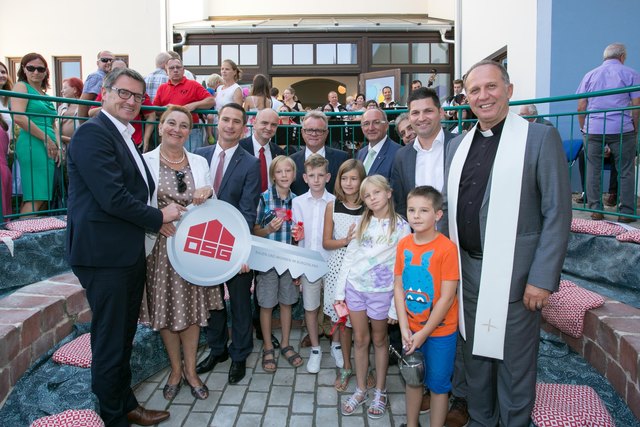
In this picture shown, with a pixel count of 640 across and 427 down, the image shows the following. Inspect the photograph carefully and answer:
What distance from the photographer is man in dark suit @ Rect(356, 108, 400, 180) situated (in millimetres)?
3707

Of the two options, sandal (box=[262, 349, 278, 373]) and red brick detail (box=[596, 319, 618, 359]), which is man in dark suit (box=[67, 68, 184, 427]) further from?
red brick detail (box=[596, 319, 618, 359])

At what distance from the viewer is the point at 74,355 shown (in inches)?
120

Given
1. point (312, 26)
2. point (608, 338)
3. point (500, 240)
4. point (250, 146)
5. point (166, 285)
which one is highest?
point (312, 26)

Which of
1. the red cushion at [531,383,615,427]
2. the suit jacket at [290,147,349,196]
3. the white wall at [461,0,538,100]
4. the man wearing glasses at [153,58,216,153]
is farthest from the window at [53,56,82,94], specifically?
the red cushion at [531,383,615,427]

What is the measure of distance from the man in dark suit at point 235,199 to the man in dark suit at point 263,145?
15.3 inches

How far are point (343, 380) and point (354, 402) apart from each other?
0.96 feet

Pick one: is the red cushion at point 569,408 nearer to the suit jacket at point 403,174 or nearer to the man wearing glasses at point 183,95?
the suit jacket at point 403,174

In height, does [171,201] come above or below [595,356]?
above

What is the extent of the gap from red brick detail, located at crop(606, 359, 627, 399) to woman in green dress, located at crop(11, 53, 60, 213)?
4.52m

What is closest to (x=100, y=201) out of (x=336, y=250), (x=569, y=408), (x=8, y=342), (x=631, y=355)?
(x=8, y=342)

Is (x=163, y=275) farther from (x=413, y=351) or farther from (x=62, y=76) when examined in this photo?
(x=62, y=76)

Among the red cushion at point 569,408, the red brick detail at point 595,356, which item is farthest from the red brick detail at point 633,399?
the red brick detail at point 595,356

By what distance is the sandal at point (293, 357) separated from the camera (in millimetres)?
3678

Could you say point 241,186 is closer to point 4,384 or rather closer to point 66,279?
point 66,279
